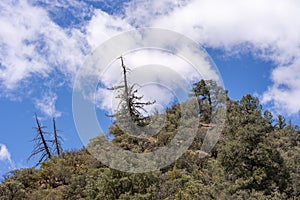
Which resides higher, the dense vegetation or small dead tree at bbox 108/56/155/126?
small dead tree at bbox 108/56/155/126

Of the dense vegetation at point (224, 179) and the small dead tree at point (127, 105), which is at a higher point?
the small dead tree at point (127, 105)

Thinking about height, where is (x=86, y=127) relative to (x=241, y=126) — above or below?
above

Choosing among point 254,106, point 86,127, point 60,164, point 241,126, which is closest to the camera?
point 241,126

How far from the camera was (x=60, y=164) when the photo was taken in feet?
90.1

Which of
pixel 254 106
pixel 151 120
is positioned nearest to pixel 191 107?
pixel 151 120

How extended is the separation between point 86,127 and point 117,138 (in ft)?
33.7

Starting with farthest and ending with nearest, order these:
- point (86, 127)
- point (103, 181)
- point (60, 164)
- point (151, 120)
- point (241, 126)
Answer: point (151, 120)
point (60, 164)
point (86, 127)
point (241, 126)
point (103, 181)

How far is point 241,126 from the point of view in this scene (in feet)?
69.1

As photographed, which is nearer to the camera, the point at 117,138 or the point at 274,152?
the point at 274,152

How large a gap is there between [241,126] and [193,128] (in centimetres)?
1202

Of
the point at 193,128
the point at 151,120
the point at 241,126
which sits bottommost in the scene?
the point at 241,126

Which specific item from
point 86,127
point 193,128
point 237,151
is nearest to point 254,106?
point 193,128

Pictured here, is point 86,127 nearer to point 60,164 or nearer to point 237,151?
point 60,164

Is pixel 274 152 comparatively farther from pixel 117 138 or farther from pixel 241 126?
pixel 117 138
